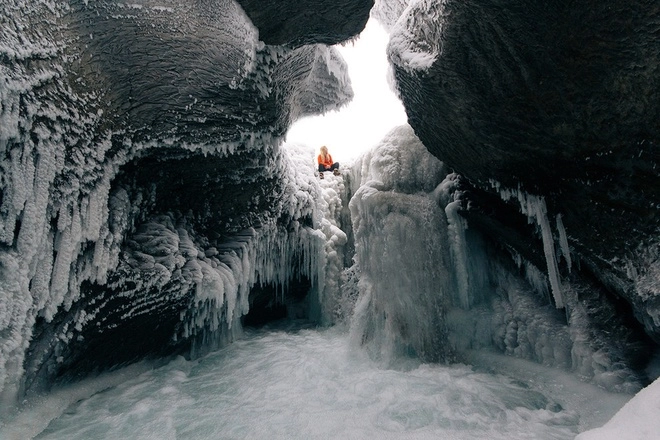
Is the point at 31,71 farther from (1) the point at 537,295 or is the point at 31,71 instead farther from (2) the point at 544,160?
(1) the point at 537,295

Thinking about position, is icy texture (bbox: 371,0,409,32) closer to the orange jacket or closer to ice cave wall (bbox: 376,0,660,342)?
ice cave wall (bbox: 376,0,660,342)

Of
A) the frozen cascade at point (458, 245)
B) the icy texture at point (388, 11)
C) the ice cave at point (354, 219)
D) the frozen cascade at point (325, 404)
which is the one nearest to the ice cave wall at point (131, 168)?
the ice cave at point (354, 219)

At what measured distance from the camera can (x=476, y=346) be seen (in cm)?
524

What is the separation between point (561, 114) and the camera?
3.30 metres

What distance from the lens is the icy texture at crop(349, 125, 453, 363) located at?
5406mm

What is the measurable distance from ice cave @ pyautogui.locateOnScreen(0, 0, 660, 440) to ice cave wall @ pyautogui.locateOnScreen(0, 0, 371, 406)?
0.08 ft

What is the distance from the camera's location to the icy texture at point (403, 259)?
17.7 feet

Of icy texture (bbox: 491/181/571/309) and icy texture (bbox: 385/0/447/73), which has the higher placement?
icy texture (bbox: 385/0/447/73)

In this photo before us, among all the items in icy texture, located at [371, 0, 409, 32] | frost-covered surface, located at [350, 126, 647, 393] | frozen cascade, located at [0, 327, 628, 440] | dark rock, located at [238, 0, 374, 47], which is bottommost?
frozen cascade, located at [0, 327, 628, 440]

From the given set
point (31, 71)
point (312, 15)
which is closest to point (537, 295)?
point (312, 15)

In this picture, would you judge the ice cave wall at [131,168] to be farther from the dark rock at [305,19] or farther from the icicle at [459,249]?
the icicle at [459,249]

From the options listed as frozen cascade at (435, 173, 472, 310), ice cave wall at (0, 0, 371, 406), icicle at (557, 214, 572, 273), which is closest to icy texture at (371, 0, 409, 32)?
ice cave wall at (0, 0, 371, 406)

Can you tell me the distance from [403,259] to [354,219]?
3.73 feet

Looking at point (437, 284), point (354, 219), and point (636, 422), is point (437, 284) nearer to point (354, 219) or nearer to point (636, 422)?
point (354, 219)
